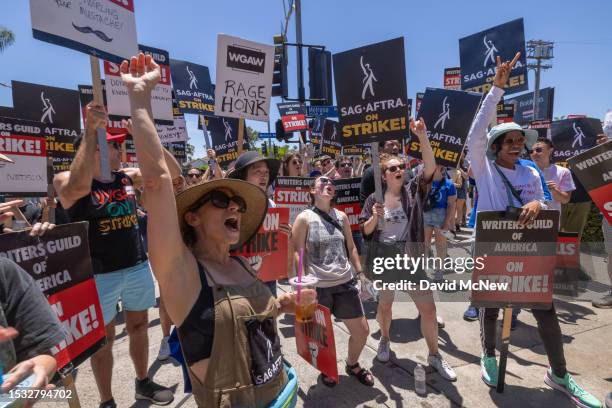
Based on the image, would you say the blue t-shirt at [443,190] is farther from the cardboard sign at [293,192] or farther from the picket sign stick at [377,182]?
the picket sign stick at [377,182]

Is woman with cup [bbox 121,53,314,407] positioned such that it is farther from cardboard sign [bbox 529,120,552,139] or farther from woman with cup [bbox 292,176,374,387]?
cardboard sign [bbox 529,120,552,139]

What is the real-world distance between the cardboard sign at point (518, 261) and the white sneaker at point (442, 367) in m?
0.71

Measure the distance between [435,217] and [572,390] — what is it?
324 cm

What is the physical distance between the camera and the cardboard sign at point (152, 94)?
4410mm

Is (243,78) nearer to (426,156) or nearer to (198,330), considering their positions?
(426,156)

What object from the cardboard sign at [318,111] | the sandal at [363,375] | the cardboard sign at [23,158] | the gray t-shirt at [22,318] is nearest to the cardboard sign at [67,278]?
the gray t-shirt at [22,318]

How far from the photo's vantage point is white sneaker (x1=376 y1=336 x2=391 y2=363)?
132 inches

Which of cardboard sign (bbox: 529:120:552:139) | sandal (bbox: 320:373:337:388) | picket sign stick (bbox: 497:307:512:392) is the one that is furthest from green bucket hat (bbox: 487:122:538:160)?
cardboard sign (bbox: 529:120:552:139)

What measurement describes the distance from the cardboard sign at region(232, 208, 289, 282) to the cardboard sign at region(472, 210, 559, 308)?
1.74 m

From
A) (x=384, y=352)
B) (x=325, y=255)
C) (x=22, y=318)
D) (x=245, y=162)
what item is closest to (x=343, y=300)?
(x=325, y=255)

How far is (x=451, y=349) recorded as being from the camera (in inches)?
142

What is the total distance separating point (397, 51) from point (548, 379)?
3164 mm

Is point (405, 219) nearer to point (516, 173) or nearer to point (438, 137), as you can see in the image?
point (516, 173)

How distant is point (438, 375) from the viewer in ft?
10.2
